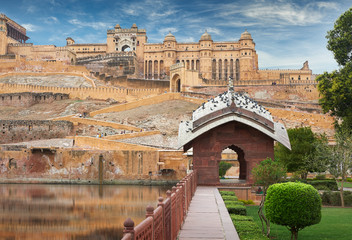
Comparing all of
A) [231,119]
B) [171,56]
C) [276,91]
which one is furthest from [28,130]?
[171,56]

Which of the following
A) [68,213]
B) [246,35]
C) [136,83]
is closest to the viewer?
[68,213]

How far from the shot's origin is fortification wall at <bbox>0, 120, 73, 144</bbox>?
39969 mm

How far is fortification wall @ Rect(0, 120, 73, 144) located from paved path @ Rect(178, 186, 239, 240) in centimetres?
3034

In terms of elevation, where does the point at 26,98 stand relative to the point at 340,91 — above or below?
above

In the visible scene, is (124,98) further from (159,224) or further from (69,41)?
(159,224)

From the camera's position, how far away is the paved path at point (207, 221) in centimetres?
775

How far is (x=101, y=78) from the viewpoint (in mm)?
65500

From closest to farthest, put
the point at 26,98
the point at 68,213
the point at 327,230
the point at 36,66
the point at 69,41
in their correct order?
1. the point at 327,230
2. the point at 68,213
3. the point at 26,98
4. the point at 36,66
5. the point at 69,41

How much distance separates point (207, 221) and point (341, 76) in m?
18.2

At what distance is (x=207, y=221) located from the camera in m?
9.10

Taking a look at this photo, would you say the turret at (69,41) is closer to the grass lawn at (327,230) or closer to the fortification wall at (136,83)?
the fortification wall at (136,83)

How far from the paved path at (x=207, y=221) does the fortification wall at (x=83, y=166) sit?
17593mm

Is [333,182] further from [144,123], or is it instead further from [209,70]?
[209,70]

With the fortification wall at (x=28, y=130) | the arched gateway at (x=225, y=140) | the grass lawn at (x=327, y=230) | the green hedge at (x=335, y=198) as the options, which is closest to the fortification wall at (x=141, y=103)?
the fortification wall at (x=28, y=130)
